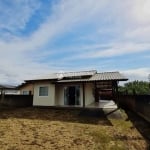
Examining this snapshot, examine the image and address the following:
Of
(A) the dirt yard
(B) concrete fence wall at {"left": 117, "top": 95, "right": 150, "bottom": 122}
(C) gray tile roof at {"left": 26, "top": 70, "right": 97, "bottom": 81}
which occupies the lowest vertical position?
(A) the dirt yard

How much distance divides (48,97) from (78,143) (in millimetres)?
12863

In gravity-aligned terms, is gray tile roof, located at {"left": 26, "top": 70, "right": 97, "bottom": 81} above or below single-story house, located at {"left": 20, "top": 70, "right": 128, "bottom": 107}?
above

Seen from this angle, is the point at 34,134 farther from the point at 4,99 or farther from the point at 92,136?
the point at 4,99

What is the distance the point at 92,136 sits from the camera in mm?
10219

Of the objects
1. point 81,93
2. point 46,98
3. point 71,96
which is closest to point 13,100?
point 46,98

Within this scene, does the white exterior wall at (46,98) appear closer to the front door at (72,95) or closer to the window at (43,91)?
the window at (43,91)

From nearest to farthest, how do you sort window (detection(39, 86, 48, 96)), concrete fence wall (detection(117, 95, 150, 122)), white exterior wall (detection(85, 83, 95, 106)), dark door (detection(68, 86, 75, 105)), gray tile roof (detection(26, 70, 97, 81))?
concrete fence wall (detection(117, 95, 150, 122)), white exterior wall (detection(85, 83, 95, 106)), dark door (detection(68, 86, 75, 105)), window (detection(39, 86, 48, 96)), gray tile roof (detection(26, 70, 97, 81))

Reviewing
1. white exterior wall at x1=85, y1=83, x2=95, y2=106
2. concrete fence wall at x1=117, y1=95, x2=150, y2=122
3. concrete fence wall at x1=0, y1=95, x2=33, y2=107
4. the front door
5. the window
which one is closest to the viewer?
concrete fence wall at x1=117, y1=95, x2=150, y2=122

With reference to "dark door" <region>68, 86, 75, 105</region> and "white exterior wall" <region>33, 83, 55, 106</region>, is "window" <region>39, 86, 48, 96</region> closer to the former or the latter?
"white exterior wall" <region>33, 83, 55, 106</region>

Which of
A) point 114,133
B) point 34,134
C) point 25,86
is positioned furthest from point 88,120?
point 25,86

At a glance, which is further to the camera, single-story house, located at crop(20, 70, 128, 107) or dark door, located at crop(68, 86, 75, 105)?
dark door, located at crop(68, 86, 75, 105)

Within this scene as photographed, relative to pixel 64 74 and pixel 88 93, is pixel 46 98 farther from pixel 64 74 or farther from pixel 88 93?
pixel 88 93

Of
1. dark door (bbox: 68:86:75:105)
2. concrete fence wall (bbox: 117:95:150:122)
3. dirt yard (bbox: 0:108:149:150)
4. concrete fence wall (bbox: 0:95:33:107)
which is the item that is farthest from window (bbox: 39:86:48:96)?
concrete fence wall (bbox: 117:95:150:122)

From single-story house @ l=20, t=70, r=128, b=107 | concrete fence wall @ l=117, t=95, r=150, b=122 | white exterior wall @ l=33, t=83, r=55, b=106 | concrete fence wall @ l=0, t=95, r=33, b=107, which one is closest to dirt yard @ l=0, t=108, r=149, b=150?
concrete fence wall @ l=117, t=95, r=150, b=122
